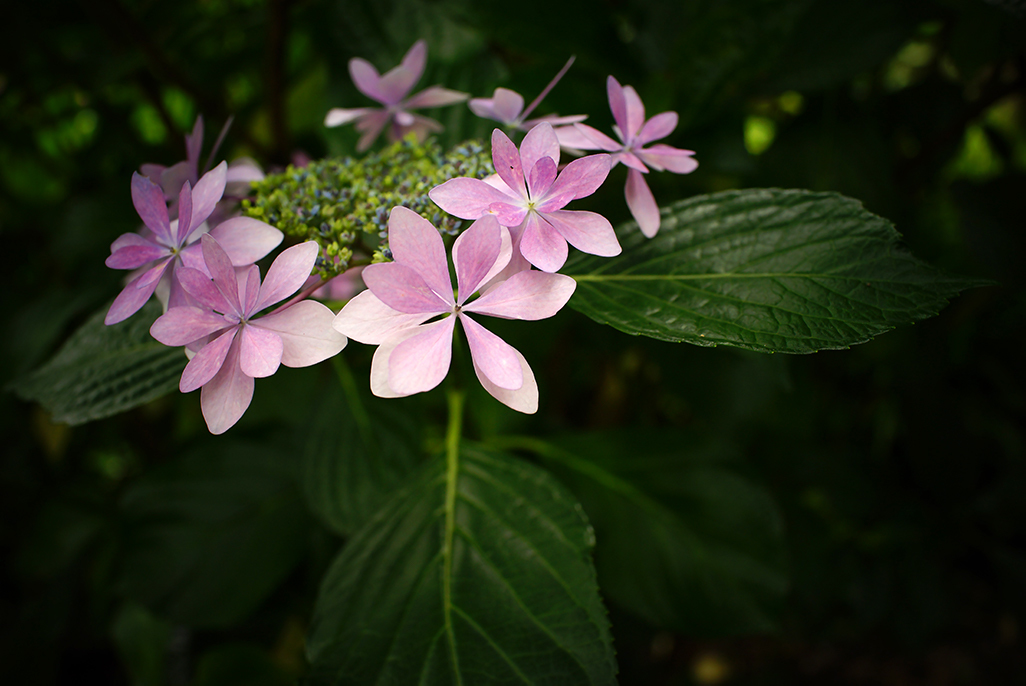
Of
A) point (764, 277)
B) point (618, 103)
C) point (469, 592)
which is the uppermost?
point (618, 103)

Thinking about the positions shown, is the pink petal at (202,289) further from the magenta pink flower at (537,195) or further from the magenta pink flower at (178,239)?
the magenta pink flower at (537,195)

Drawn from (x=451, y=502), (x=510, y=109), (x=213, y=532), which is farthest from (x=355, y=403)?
(x=510, y=109)

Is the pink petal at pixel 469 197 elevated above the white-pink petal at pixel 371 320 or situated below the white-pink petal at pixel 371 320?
above

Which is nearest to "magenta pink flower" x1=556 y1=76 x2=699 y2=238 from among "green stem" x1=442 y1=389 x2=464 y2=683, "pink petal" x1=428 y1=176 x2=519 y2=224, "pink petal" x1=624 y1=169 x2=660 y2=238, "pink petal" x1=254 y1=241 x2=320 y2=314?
"pink petal" x1=624 y1=169 x2=660 y2=238

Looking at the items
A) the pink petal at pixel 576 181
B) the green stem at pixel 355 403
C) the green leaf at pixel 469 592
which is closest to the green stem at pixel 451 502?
the green leaf at pixel 469 592

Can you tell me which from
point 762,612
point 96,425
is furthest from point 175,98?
point 762,612

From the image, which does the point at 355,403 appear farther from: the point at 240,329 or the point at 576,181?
the point at 576,181

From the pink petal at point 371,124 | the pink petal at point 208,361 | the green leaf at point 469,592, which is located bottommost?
the green leaf at point 469,592
